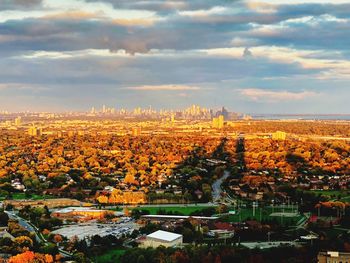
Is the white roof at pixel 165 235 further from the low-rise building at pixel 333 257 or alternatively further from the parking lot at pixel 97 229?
the low-rise building at pixel 333 257

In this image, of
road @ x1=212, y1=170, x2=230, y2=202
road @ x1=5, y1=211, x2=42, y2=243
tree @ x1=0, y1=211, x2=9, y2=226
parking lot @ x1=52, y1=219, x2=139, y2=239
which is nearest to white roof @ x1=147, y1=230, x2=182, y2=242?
parking lot @ x1=52, y1=219, x2=139, y2=239

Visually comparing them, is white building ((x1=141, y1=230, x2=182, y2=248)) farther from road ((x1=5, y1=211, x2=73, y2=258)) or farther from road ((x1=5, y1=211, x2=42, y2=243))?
road ((x1=5, y1=211, x2=42, y2=243))

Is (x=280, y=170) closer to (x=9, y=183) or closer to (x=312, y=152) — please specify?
(x=312, y=152)

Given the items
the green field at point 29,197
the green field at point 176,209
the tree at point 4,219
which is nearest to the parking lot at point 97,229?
the tree at point 4,219

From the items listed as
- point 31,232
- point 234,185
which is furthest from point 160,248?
point 234,185

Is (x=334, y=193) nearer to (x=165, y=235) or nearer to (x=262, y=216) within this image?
(x=262, y=216)

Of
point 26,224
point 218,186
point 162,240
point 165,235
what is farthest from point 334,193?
point 26,224
